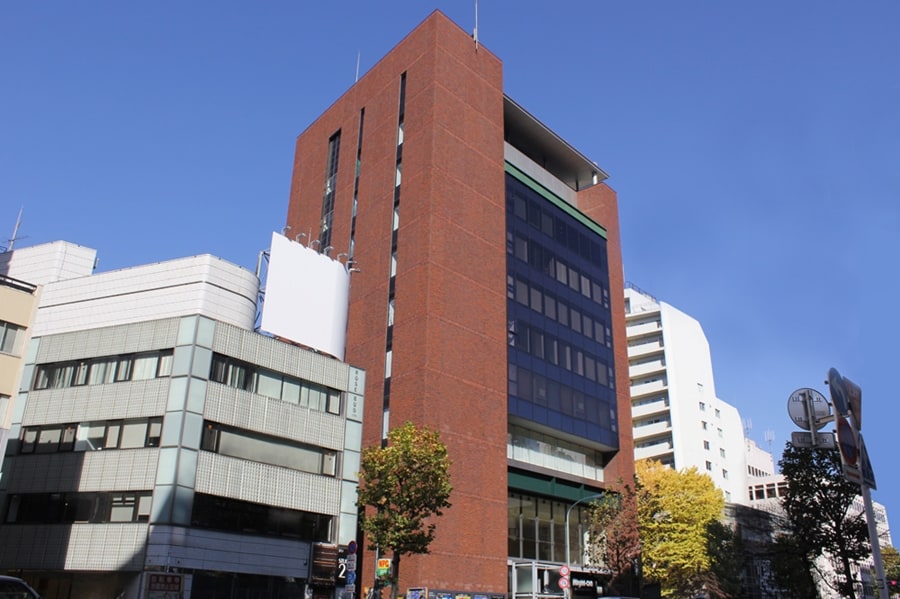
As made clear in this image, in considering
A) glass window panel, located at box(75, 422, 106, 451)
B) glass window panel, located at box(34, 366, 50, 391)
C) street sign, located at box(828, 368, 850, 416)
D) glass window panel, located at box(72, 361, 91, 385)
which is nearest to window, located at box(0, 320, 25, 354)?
glass window panel, located at box(75, 422, 106, 451)

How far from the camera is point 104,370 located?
1591 inches

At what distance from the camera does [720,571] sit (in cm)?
6094

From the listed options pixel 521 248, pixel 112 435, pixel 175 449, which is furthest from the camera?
pixel 521 248

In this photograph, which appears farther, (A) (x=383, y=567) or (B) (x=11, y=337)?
(A) (x=383, y=567)

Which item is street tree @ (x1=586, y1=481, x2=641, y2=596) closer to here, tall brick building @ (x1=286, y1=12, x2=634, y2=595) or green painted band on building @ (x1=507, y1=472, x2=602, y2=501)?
green painted band on building @ (x1=507, y1=472, x2=602, y2=501)

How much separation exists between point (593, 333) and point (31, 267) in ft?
135

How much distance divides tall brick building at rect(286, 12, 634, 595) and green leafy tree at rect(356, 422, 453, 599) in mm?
8126

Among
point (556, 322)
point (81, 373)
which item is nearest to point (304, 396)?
point (81, 373)

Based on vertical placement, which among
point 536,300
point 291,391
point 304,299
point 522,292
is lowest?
point 291,391

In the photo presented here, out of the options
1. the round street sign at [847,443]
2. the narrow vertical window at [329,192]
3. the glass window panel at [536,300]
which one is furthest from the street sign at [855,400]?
the narrow vertical window at [329,192]

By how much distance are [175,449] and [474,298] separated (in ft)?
73.9

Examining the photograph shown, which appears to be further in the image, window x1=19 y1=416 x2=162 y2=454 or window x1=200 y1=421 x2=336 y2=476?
window x1=200 y1=421 x2=336 y2=476

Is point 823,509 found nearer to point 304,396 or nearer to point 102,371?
point 304,396

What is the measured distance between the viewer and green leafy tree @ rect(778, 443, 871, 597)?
5206cm
